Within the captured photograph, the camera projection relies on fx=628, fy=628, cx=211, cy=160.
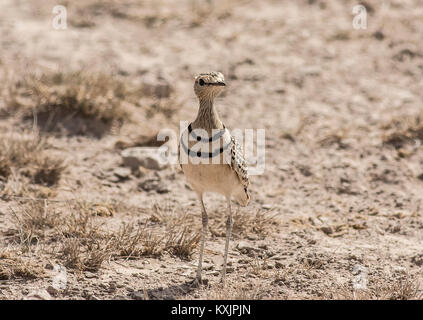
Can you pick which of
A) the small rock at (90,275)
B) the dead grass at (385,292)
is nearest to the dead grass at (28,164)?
the small rock at (90,275)

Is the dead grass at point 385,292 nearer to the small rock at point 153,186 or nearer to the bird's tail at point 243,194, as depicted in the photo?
the bird's tail at point 243,194

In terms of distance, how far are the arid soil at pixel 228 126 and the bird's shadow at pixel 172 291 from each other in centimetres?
2

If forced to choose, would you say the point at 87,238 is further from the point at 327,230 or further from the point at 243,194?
the point at 327,230

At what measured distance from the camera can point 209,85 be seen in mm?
4434

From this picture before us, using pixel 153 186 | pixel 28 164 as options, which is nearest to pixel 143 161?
pixel 153 186

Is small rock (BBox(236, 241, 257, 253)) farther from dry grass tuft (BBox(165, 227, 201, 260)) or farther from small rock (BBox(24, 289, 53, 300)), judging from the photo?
small rock (BBox(24, 289, 53, 300))

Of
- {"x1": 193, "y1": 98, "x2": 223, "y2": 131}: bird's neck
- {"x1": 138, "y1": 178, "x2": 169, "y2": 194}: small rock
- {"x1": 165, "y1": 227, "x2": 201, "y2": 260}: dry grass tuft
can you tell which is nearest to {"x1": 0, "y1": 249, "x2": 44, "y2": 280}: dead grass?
{"x1": 165, "y1": 227, "x2": 201, "y2": 260}: dry grass tuft

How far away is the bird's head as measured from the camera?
4422 millimetres

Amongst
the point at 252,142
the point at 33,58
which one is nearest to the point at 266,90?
the point at 252,142

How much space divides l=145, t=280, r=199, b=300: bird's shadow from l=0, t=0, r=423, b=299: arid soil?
0.02 m

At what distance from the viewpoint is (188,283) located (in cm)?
484

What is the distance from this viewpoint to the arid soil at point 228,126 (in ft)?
16.2

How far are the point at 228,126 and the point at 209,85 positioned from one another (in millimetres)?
3525
